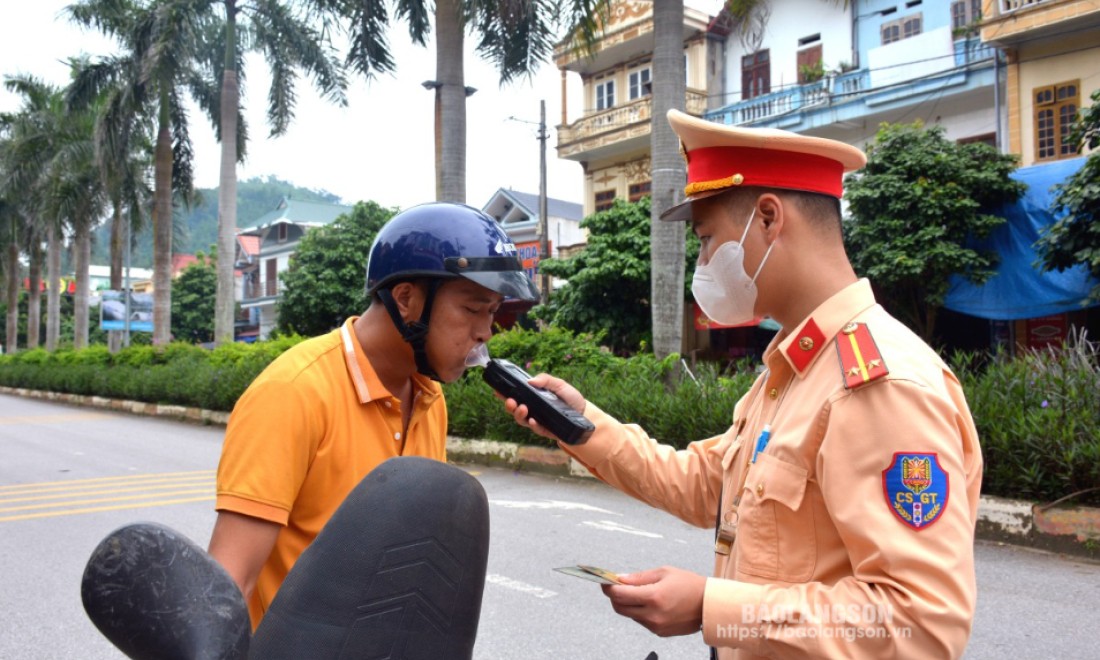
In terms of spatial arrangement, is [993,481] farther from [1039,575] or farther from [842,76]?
[842,76]

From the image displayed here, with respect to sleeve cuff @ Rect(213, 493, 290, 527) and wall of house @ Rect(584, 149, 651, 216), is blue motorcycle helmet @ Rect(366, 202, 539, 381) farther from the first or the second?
wall of house @ Rect(584, 149, 651, 216)

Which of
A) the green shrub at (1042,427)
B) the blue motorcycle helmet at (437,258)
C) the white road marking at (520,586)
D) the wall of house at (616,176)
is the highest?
the wall of house at (616,176)

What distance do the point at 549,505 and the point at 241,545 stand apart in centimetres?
667

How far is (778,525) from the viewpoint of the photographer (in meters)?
1.64

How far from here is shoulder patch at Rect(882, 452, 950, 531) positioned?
140 cm

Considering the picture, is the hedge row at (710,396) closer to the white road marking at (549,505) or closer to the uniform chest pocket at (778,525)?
the white road marking at (549,505)

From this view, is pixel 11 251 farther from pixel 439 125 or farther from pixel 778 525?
pixel 778 525

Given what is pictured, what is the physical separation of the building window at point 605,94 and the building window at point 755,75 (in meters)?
4.45

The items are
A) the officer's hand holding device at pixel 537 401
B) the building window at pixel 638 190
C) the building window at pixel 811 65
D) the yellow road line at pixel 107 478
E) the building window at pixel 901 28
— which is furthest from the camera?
the building window at pixel 638 190

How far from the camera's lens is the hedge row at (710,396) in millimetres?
6570

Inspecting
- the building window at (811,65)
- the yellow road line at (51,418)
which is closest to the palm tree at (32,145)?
the yellow road line at (51,418)

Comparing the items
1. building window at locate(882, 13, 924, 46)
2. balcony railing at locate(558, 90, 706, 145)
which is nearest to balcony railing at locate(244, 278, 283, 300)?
balcony railing at locate(558, 90, 706, 145)

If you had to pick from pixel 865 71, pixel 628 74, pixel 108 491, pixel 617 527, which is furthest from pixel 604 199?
pixel 617 527

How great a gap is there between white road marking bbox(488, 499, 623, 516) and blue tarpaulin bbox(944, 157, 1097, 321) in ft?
29.3
